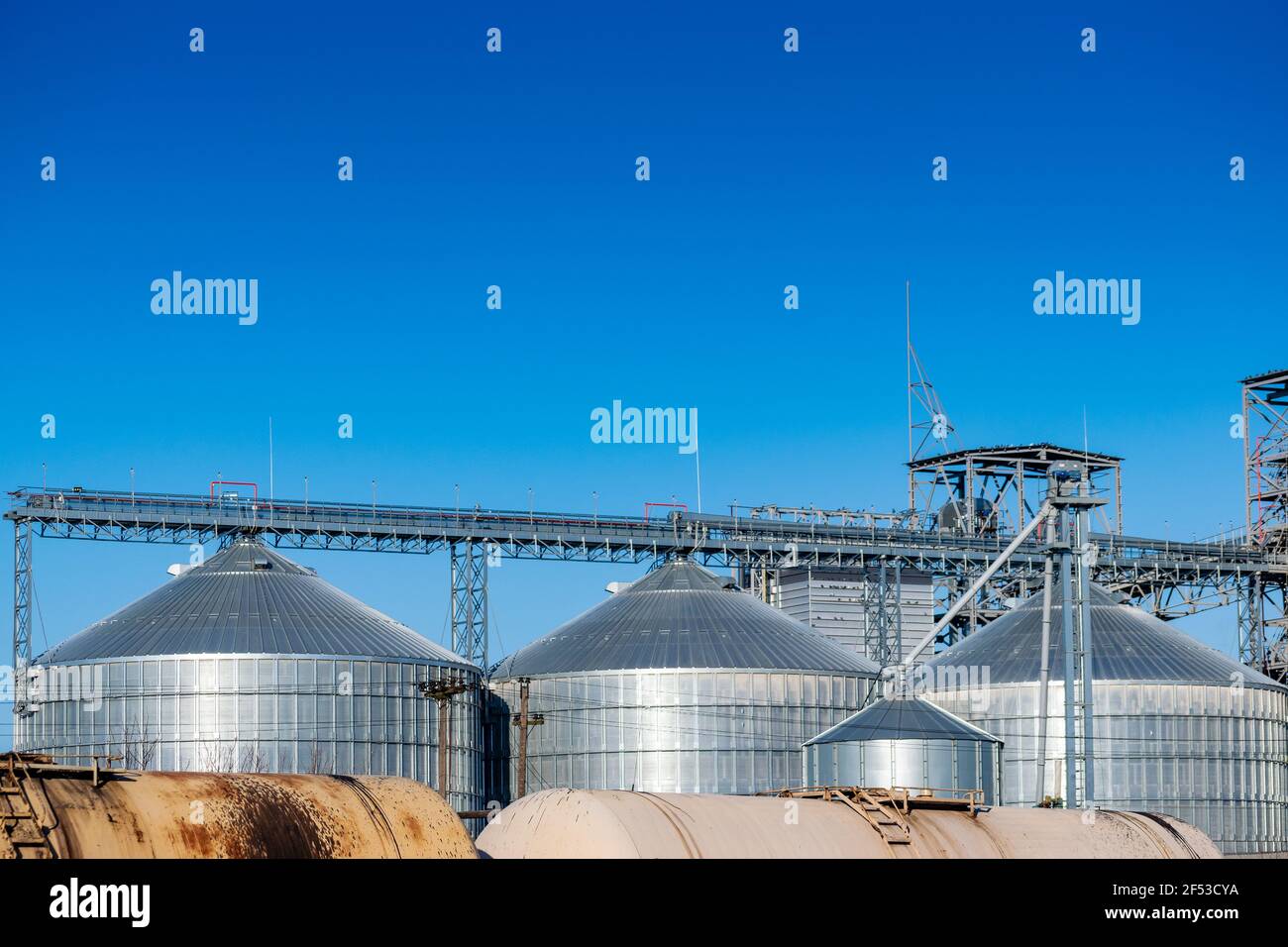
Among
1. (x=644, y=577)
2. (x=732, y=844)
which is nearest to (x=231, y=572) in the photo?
(x=644, y=577)

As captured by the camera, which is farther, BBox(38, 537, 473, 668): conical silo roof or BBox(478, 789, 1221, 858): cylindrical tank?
BBox(38, 537, 473, 668): conical silo roof

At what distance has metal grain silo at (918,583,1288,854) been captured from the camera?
247ft

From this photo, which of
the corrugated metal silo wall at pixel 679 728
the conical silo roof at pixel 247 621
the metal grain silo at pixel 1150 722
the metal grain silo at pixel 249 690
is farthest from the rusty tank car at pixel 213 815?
the metal grain silo at pixel 1150 722

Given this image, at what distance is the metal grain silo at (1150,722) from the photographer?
7538 cm

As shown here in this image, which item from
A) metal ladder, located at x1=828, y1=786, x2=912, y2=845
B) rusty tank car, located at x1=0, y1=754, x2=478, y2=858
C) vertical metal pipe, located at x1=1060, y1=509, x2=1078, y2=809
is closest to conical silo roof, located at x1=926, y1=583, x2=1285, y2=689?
vertical metal pipe, located at x1=1060, y1=509, x2=1078, y2=809

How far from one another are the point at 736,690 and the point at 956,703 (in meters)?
10.8

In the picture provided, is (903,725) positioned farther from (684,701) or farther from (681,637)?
(681,637)

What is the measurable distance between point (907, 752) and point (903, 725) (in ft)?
3.02

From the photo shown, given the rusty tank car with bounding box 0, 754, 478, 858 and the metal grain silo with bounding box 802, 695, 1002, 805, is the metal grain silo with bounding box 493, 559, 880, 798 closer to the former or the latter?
the metal grain silo with bounding box 802, 695, 1002, 805

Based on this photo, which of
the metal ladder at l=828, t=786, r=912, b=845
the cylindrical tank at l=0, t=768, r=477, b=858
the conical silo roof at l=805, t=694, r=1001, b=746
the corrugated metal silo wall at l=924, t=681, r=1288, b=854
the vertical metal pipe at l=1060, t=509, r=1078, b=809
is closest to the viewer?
the cylindrical tank at l=0, t=768, r=477, b=858

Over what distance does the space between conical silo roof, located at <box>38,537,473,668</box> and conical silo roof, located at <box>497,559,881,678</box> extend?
19.2 ft

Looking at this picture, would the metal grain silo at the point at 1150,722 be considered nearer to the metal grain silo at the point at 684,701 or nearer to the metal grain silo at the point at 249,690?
the metal grain silo at the point at 684,701

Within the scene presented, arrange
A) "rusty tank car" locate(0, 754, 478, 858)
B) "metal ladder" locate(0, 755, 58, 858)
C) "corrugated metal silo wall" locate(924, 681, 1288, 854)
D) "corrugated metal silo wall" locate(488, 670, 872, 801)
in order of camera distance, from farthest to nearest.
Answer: "corrugated metal silo wall" locate(924, 681, 1288, 854) → "corrugated metal silo wall" locate(488, 670, 872, 801) → "rusty tank car" locate(0, 754, 478, 858) → "metal ladder" locate(0, 755, 58, 858)

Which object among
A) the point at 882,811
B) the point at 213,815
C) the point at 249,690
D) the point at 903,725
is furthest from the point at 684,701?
the point at 213,815
